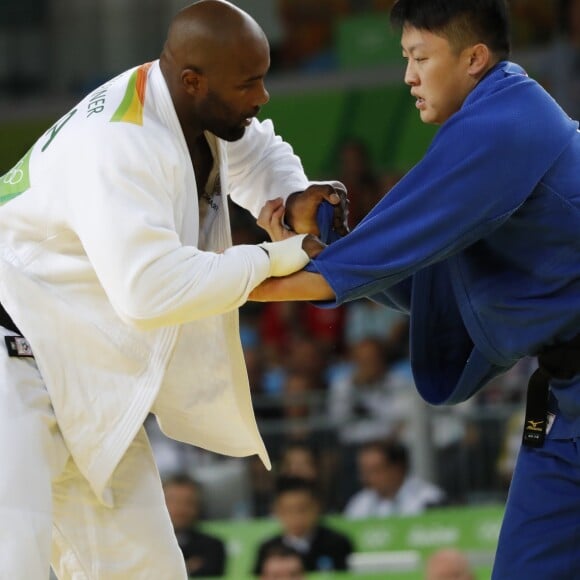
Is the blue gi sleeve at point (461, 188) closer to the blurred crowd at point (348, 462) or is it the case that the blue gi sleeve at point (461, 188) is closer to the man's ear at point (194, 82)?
the man's ear at point (194, 82)

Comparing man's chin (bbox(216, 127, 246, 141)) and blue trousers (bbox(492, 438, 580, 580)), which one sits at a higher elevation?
man's chin (bbox(216, 127, 246, 141))

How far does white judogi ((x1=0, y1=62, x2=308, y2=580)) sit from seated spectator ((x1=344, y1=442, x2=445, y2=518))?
3.07 meters

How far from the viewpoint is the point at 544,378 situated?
369cm

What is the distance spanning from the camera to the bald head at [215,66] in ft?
11.9

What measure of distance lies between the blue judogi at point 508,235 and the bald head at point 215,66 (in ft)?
1.60

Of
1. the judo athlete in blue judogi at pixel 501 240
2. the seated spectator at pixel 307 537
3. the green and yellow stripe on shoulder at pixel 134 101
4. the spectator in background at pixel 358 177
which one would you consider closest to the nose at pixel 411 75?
the judo athlete in blue judogi at pixel 501 240

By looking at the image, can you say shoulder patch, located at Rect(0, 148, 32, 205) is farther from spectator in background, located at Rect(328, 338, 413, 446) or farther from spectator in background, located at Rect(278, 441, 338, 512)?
spectator in background, located at Rect(328, 338, 413, 446)

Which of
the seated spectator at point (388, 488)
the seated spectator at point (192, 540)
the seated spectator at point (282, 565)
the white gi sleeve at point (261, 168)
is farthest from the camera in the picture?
the seated spectator at point (388, 488)

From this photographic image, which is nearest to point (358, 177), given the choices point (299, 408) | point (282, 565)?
point (299, 408)

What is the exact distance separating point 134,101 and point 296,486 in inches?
144

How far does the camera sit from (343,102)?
1035 centimetres

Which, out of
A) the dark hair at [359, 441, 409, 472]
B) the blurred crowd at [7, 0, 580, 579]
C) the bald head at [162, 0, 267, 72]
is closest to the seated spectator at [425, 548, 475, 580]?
the blurred crowd at [7, 0, 580, 579]

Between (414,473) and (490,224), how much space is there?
3.79 metres

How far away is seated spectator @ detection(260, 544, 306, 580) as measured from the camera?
6.68 meters
